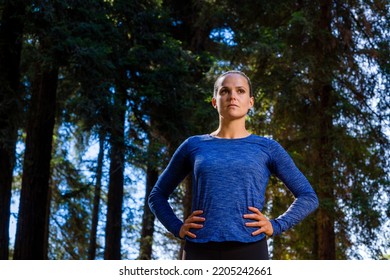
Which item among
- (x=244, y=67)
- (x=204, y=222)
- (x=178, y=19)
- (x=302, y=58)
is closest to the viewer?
(x=204, y=222)

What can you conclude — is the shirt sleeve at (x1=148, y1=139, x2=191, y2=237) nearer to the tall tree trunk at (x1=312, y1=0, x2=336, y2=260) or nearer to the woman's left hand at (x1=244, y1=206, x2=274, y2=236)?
the woman's left hand at (x1=244, y1=206, x2=274, y2=236)

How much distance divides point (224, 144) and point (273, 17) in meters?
15.1

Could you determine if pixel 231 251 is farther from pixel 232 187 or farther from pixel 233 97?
pixel 233 97

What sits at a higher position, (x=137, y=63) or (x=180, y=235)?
(x=137, y=63)

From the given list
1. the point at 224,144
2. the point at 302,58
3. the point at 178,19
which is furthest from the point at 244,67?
the point at 224,144

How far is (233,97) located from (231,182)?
41cm

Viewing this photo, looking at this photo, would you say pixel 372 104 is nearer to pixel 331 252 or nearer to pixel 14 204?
pixel 331 252

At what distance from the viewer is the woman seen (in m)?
2.90

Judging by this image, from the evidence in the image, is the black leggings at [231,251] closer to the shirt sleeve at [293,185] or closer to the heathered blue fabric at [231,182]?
the heathered blue fabric at [231,182]

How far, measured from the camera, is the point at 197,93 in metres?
14.9

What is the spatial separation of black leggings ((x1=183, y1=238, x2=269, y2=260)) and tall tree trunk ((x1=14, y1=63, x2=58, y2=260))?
37.9 feet

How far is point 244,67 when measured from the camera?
16719 mm

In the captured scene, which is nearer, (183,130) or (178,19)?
(183,130)

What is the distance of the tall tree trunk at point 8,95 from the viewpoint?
12.2 meters
